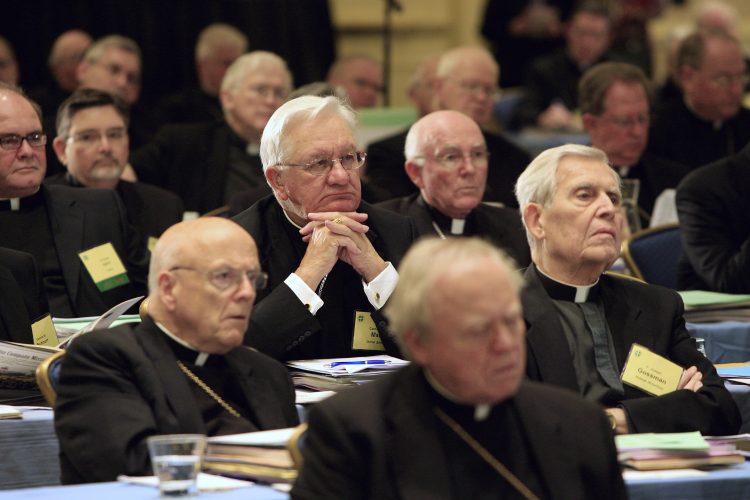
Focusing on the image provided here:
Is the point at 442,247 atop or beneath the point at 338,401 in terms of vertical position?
atop

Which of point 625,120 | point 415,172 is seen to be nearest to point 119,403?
point 415,172

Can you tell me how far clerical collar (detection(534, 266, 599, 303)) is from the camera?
4.30 meters

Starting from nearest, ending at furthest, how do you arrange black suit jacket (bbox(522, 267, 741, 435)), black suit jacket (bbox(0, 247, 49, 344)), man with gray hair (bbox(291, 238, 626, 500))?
man with gray hair (bbox(291, 238, 626, 500)), black suit jacket (bbox(522, 267, 741, 435)), black suit jacket (bbox(0, 247, 49, 344))

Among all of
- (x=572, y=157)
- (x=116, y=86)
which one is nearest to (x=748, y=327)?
(x=572, y=157)

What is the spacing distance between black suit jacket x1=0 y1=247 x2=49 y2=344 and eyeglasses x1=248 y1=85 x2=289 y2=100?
3.50m

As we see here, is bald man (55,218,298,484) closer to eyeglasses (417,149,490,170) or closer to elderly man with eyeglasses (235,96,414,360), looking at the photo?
elderly man with eyeglasses (235,96,414,360)

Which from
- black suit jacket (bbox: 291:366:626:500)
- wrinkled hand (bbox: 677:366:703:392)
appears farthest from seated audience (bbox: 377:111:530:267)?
black suit jacket (bbox: 291:366:626:500)

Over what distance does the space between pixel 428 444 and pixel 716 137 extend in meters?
6.19

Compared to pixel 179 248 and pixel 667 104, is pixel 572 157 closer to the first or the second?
pixel 179 248

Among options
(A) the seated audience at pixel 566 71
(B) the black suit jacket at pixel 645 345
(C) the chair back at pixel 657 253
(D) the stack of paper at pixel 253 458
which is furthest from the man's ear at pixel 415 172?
(A) the seated audience at pixel 566 71

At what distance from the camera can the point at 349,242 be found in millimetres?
4566

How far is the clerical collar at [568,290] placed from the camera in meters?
4.30

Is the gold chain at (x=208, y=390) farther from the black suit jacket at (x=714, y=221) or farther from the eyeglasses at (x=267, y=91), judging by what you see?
the eyeglasses at (x=267, y=91)

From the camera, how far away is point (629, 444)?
341 cm
